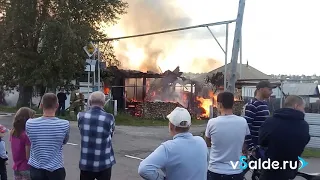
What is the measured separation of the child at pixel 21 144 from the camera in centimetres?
Result: 519

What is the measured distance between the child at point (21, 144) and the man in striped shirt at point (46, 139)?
1.25ft

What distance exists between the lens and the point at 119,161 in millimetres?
10125

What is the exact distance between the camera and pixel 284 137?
4.62 metres

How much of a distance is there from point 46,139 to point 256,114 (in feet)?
9.02

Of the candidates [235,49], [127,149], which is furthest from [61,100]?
[235,49]

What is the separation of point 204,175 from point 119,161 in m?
6.68

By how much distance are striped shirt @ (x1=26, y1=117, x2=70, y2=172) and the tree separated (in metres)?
18.8

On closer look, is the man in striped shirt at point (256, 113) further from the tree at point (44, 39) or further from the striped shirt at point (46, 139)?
the tree at point (44, 39)

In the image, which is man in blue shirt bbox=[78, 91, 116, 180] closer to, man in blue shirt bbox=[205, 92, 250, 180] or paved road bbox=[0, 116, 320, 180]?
man in blue shirt bbox=[205, 92, 250, 180]

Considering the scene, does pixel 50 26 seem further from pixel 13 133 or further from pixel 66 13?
pixel 13 133

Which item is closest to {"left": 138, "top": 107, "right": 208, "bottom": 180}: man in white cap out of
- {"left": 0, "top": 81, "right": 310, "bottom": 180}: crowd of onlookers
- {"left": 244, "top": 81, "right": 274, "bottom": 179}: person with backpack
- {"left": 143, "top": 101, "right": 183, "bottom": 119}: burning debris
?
{"left": 0, "top": 81, "right": 310, "bottom": 180}: crowd of onlookers

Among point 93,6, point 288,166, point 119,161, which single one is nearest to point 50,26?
point 93,6

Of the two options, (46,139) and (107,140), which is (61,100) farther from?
(46,139)

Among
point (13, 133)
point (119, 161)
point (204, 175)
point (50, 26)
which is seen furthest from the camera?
point (50, 26)
